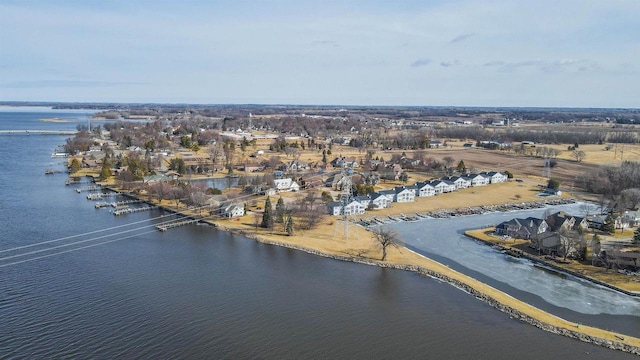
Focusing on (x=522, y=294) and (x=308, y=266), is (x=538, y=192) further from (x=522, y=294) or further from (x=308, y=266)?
(x=308, y=266)

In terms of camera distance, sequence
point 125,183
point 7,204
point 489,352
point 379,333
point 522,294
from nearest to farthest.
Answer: point 489,352, point 379,333, point 522,294, point 7,204, point 125,183

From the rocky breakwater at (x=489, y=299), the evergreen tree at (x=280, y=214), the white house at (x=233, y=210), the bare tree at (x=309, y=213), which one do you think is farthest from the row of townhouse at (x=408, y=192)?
the rocky breakwater at (x=489, y=299)

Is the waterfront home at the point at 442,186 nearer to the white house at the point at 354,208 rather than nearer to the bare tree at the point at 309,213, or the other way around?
the white house at the point at 354,208

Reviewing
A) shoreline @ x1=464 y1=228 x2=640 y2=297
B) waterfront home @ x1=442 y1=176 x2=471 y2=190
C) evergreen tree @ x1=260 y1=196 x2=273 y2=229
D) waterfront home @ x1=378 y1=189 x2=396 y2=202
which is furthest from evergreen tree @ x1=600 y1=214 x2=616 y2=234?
evergreen tree @ x1=260 y1=196 x2=273 y2=229

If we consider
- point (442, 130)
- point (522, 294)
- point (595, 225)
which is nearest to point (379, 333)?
point (522, 294)

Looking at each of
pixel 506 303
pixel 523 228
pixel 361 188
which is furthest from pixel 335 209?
pixel 506 303

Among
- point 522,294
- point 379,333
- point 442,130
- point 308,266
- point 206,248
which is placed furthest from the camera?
point 442,130

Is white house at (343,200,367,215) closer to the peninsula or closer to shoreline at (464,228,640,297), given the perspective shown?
the peninsula
